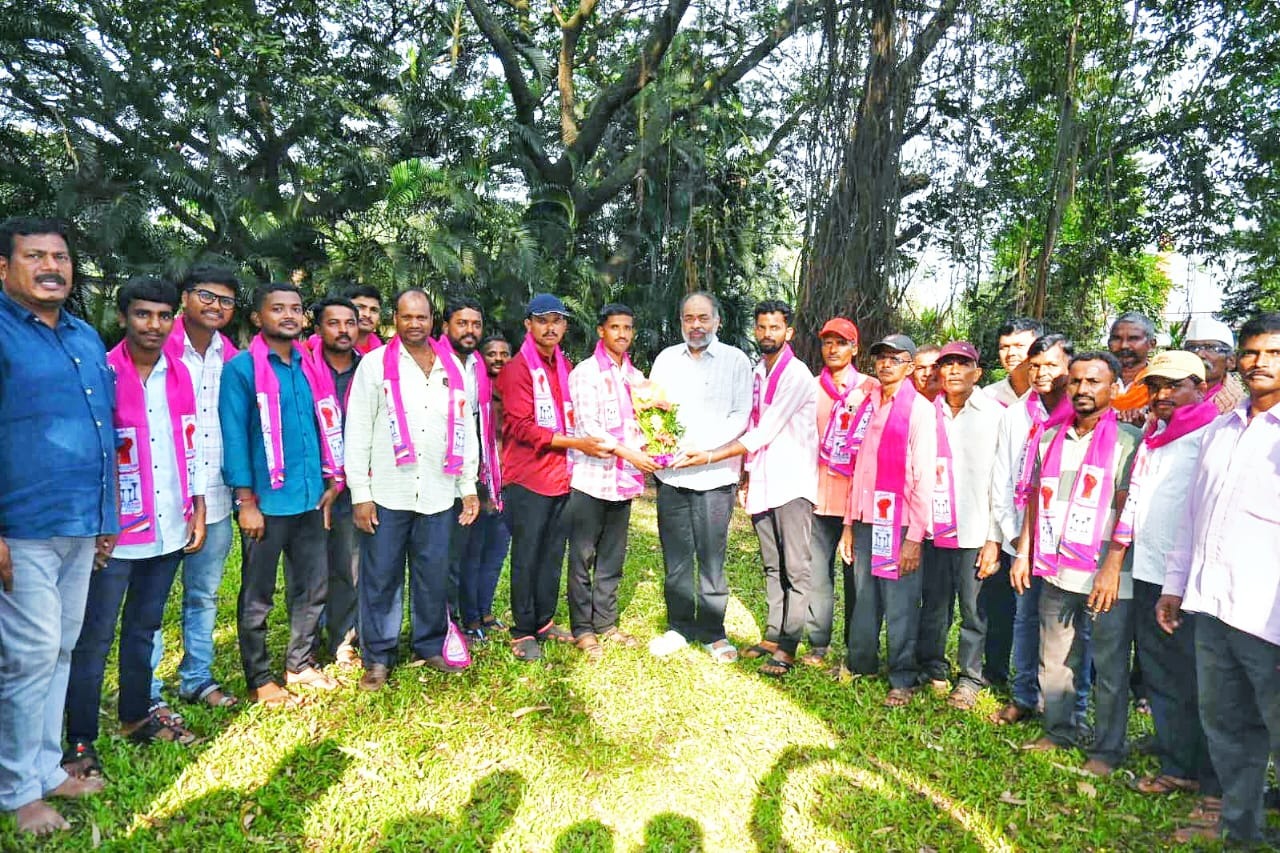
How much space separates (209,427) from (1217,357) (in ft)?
17.5

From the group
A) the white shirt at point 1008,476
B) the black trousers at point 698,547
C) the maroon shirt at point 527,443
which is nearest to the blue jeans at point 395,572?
the maroon shirt at point 527,443

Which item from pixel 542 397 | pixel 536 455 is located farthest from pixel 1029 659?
pixel 542 397

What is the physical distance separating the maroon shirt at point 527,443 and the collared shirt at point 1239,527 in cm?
299

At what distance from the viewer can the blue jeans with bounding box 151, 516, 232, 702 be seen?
11.7 feet

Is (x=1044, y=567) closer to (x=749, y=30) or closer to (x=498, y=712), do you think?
(x=498, y=712)

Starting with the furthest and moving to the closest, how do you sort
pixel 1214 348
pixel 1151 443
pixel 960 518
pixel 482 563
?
pixel 482 563, pixel 1214 348, pixel 960 518, pixel 1151 443

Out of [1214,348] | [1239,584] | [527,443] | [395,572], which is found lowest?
[395,572]

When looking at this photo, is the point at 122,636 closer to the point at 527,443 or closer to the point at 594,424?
the point at 527,443

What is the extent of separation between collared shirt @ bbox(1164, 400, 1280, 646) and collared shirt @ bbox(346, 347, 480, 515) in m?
3.34

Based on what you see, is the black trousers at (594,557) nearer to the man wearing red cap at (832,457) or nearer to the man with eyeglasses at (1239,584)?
the man wearing red cap at (832,457)

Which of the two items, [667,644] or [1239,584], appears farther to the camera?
[667,644]

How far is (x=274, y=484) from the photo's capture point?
3.50 m

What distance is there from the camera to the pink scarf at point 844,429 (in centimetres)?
411

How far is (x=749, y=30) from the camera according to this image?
1040 centimetres
